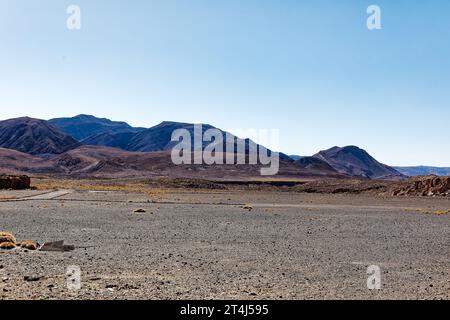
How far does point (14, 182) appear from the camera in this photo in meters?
69.4

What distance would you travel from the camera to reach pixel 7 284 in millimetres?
10016

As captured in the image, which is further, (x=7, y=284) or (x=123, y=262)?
(x=123, y=262)

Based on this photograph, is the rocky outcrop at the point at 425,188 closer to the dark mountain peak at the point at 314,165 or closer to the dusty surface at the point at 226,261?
the dusty surface at the point at 226,261

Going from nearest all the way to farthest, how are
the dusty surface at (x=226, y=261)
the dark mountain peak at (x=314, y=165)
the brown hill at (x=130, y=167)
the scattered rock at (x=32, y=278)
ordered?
1. the dusty surface at (x=226, y=261)
2. the scattered rock at (x=32, y=278)
3. the brown hill at (x=130, y=167)
4. the dark mountain peak at (x=314, y=165)

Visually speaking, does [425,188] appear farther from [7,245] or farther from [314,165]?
[314,165]

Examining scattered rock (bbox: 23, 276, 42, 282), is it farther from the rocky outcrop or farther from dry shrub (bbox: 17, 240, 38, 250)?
the rocky outcrop

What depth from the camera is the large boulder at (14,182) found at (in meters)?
68.1

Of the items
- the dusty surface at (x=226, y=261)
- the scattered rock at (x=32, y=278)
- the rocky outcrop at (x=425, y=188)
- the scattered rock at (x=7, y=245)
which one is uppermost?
the scattered rock at (x=32, y=278)

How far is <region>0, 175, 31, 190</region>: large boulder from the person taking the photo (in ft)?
224

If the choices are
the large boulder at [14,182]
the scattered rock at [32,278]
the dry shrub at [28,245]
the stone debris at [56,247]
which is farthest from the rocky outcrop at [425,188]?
the scattered rock at [32,278]

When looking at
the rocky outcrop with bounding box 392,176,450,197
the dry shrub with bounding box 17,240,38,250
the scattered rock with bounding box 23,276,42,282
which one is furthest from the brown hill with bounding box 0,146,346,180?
the scattered rock with bounding box 23,276,42,282
